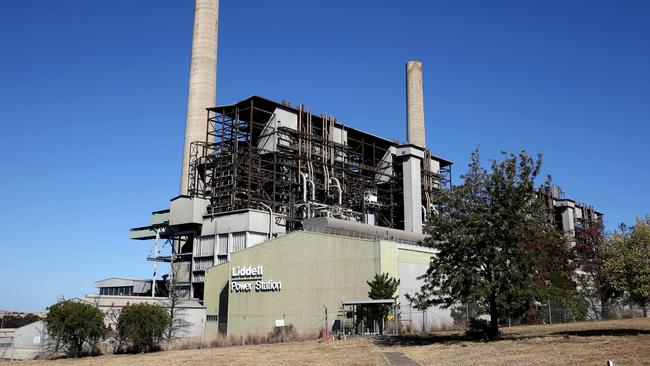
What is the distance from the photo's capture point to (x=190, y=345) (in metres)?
43.4

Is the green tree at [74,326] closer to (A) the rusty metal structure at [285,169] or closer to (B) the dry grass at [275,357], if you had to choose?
(B) the dry grass at [275,357]

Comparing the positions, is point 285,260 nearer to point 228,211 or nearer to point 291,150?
point 228,211

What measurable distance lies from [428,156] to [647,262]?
206ft

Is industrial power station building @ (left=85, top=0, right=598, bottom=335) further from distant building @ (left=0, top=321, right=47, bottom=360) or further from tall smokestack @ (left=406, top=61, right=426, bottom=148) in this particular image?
distant building @ (left=0, top=321, right=47, bottom=360)

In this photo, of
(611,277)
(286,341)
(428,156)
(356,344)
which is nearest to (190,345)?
(286,341)

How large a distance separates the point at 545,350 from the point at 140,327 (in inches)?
1048

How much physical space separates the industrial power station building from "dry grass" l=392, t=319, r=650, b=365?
1587cm

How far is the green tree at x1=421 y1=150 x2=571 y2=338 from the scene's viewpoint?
32.0 metres

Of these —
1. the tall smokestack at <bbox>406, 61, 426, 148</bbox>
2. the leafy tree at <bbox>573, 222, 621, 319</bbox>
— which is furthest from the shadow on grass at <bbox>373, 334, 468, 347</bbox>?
the tall smokestack at <bbox>406, 61, 426, 148</bbox>

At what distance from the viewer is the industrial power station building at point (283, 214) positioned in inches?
2071

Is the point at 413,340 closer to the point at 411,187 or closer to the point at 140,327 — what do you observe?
the point at 140,327

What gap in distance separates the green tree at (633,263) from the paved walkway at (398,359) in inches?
536

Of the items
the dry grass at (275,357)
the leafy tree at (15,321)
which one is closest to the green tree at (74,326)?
the dry grass at (275,357)

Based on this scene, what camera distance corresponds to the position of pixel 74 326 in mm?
39281
